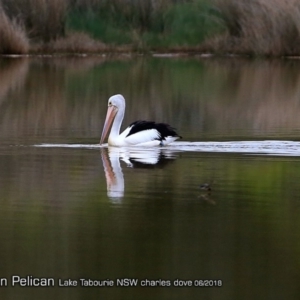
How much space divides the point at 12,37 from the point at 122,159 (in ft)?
56.9

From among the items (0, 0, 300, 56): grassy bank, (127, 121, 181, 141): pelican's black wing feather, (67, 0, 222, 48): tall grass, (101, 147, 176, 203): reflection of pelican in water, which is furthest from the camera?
(67, 0, 222, 48): tall grass

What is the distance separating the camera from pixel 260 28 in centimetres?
2894

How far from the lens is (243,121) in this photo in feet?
47.9

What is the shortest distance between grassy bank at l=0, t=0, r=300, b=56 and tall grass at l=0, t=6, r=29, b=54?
27 millimetres

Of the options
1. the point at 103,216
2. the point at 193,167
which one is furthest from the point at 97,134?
the point at 103,216

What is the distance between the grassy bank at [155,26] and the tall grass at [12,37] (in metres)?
0.03

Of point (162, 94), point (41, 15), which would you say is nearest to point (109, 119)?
point (162, 94)

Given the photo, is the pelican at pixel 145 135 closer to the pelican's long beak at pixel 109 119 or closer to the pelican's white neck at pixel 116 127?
the pelican's white neck at pixel 116 127

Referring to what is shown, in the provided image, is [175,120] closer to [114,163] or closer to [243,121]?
[243,121]

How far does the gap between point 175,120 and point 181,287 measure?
29.1ft

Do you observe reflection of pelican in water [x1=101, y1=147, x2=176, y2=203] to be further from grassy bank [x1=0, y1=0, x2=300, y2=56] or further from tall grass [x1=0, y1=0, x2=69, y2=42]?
tall grass [x1=0, y1=0, x2=69, y2=42]

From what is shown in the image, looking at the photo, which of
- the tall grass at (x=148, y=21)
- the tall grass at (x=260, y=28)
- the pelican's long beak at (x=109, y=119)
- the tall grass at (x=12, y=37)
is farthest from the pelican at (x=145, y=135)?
A: the tall grass at (x=148, y=21)

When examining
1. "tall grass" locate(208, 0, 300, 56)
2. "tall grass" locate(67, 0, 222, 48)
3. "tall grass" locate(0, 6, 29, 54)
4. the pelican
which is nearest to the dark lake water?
the pelican

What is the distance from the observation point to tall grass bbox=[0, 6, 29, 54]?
2734 centimetres
